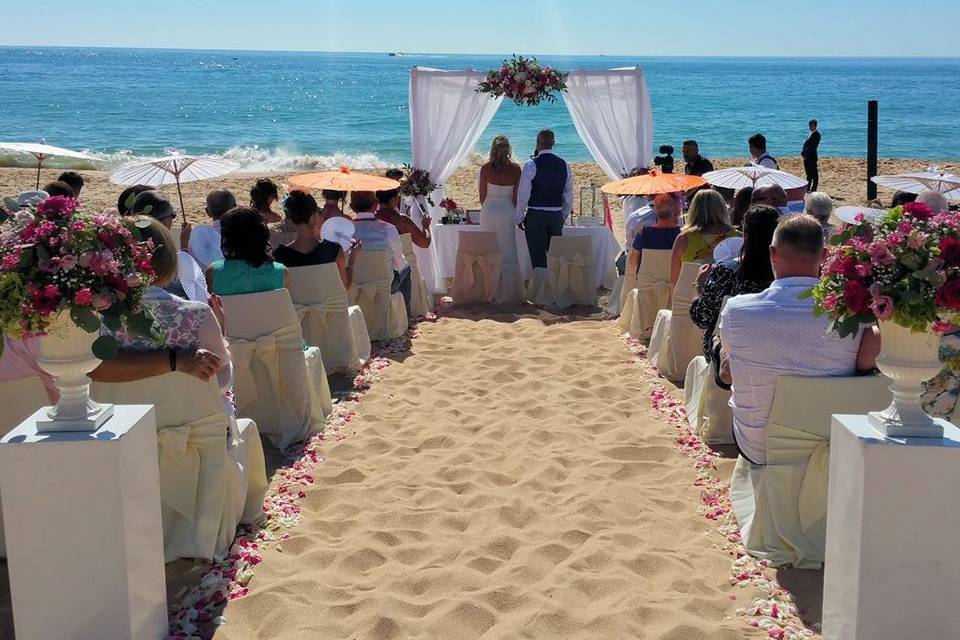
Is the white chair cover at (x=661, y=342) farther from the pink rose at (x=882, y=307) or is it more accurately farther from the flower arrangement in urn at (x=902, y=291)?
the pink rose at (x=882, y=307)

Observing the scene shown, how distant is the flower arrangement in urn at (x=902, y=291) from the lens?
272 cm

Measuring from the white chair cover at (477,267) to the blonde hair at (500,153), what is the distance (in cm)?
73

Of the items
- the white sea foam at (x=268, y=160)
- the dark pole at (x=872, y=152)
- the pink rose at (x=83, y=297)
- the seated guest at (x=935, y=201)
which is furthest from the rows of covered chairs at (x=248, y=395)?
the white sea foam at (x=268, y=160)

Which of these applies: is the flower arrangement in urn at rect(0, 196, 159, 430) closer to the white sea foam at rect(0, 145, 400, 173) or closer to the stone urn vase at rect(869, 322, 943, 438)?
the stone urn vase at rect(869, 322, 943, 438)

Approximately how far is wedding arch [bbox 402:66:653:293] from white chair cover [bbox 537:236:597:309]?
1.38 metres

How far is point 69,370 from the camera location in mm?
2895

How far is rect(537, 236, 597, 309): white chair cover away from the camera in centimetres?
895

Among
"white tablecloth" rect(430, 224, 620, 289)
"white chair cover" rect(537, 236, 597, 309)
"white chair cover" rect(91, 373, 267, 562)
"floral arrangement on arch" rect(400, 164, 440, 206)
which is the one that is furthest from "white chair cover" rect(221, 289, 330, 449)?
"floral arrangement on arch" rect(400, 164, 440, 206)

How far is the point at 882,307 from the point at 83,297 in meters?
2.24

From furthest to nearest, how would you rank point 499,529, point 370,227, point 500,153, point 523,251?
point 523,251, point 500,153, point 370,227, point 499,529

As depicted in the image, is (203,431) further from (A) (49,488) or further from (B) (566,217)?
(B) (566,217)

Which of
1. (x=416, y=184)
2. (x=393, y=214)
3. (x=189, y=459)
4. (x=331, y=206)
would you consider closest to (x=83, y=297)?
(x=189, y=459)

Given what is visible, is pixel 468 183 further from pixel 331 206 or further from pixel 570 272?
pixel 331 206

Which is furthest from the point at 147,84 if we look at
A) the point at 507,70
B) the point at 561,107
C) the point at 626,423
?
the point at 626,423
